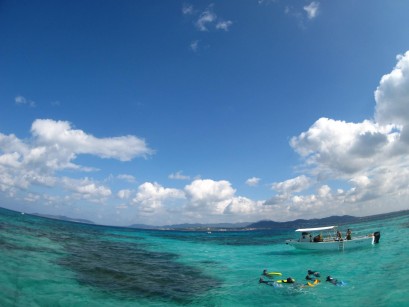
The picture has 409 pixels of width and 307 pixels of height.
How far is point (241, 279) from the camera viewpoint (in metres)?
25.2

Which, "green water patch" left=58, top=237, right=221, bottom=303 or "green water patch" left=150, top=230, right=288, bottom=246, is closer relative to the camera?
"green water patch" left=58, top=237, right=221, bottom=303

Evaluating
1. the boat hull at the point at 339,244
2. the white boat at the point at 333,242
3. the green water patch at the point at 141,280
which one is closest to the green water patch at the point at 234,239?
Answer: the white boat at the point at 333,242

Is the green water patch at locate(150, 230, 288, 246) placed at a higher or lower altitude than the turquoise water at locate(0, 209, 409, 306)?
lower

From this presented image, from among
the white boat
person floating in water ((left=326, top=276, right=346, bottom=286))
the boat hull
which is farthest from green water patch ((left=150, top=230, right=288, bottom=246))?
person floating in water ((left=326, top=276, right=346, bottom=286))

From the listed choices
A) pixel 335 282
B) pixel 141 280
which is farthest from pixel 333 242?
pixel 141 280

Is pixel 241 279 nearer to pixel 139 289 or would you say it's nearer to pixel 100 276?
pixel 139 289

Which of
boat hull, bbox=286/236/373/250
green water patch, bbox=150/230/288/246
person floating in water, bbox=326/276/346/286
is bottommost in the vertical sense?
green water patch, bbox=150/230/288/246

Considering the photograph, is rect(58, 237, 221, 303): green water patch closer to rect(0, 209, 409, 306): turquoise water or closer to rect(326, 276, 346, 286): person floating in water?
rect(0, 209, 409, 306): turquoise water

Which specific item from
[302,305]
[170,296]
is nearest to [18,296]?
[170,296]

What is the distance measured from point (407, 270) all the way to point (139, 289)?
73.7 feet

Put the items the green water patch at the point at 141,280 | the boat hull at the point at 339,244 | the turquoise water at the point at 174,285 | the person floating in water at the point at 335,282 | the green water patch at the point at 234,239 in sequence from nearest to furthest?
the turquoise water at the point at 174,285
the green water patch at the point at 141,280
the person floating in water at the point at 335,282
the boat hull at the point at 339,244
the green water patch at the point at 234,239

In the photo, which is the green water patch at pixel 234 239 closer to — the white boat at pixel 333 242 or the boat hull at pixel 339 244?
the white boat at pixel 333 242

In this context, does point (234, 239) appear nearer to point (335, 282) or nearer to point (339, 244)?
point (339, 244)

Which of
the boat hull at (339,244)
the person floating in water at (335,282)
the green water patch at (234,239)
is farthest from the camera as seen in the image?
the green water patch at (234,239)
